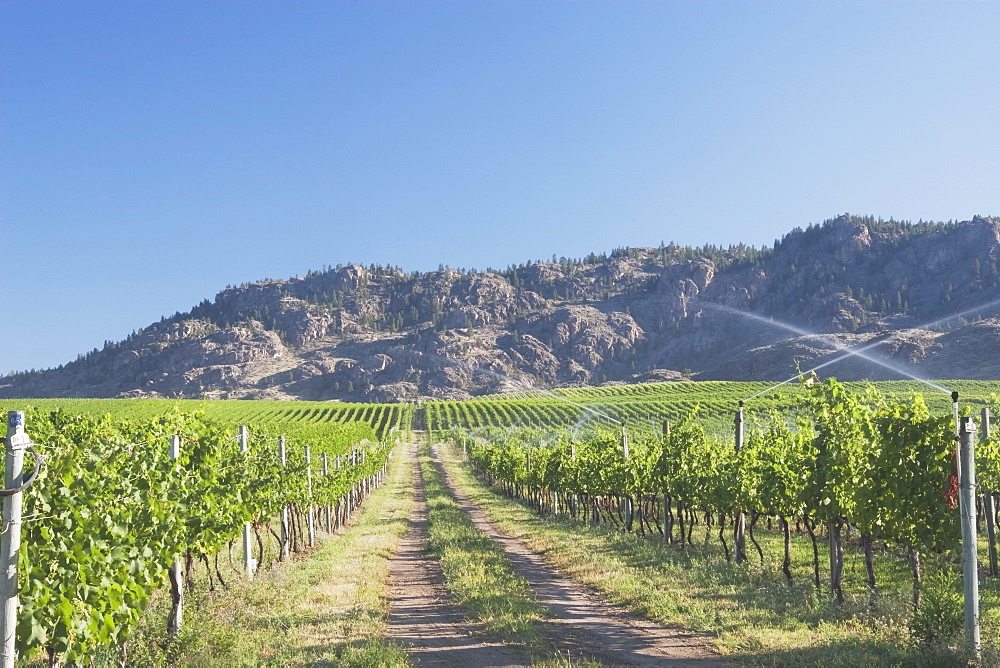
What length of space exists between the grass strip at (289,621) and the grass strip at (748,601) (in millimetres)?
3844

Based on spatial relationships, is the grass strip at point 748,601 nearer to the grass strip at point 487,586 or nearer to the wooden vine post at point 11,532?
the grass strip at point 487,586

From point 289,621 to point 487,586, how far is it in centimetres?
349

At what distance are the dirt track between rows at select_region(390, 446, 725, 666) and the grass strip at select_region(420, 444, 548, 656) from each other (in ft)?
0.69

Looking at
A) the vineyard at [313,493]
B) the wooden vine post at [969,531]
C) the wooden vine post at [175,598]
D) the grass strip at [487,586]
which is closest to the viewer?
the vineyard at [313,493]

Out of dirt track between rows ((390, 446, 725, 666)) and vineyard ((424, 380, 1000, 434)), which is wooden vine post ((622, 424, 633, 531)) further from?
vineyard ((424, 380, 1000, 434))

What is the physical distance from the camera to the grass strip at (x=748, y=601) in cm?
773

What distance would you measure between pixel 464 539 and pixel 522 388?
571ft

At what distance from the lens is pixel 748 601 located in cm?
1042

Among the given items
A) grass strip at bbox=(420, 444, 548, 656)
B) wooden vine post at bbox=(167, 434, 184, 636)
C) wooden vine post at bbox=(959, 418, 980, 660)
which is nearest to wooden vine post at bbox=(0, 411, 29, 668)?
wooden vine post at bbox=(167, 434, 184, 636)

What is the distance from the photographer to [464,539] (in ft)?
58.4

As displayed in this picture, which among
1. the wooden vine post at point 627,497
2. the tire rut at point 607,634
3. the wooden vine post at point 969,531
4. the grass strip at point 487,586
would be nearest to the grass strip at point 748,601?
the tire rut at point 607,634

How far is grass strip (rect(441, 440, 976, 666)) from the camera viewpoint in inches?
304

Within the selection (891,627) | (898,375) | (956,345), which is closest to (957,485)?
(891,627)

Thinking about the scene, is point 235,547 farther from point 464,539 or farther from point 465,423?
point 465,423
